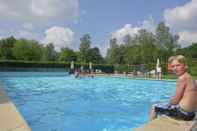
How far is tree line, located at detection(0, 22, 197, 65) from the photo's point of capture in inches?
1905

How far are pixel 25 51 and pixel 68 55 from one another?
44.6 feet

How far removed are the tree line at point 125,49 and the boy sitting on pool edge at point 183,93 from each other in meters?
42.7

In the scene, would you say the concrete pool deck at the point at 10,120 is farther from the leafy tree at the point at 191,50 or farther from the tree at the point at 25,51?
the leafy tree at the point at 191,50

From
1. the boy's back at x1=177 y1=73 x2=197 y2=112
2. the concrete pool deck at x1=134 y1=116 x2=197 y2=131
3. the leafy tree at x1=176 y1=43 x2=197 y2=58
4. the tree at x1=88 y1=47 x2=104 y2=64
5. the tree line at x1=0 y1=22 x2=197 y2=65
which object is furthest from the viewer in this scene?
the tree at x1=88 y1=47 x2=104 y2=64

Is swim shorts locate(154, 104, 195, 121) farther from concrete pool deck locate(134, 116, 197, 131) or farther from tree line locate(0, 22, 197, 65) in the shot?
tree line locate(0, 22, 197, 65)

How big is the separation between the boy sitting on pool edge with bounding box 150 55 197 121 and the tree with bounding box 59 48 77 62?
6415 centimetres

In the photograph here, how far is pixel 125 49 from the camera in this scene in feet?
190

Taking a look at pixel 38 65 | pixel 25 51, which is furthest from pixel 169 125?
pixel 25 51

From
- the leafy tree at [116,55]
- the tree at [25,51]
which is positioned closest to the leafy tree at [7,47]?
the tree at [25,51]

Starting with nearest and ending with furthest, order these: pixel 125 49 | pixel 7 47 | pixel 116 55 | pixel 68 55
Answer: pixel 125 49 → pixel 116 55 → pixel 7 47 → pixel 68 55

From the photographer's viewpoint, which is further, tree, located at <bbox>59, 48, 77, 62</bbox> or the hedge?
tree, located at <bbox>59, 48, 77, 62</bbox>

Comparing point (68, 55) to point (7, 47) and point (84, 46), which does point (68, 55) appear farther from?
point (7, 47)

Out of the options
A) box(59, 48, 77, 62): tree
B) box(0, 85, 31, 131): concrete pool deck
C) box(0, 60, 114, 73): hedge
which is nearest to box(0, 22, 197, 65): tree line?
box(59, 48, 77, 62): tree

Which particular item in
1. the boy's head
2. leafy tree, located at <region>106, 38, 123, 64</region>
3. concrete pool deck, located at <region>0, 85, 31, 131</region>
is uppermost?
leafy tree, located at <region>106, 38, 123, 64</region>
